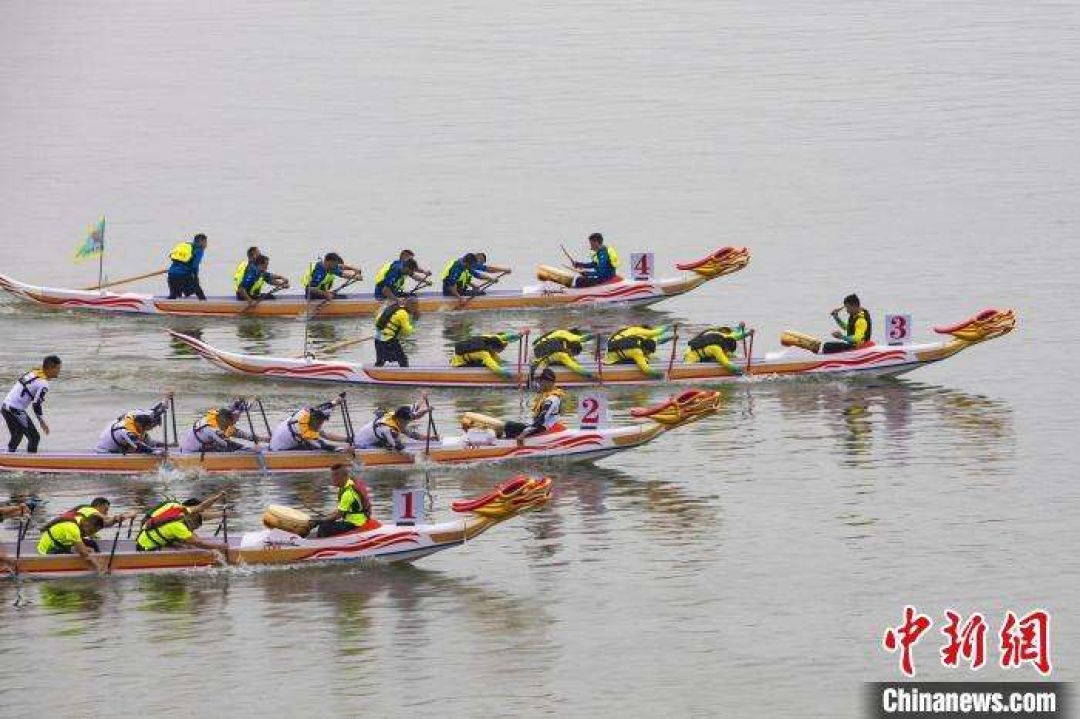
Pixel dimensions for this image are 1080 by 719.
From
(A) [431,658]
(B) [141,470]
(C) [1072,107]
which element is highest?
(C) [1072,107]

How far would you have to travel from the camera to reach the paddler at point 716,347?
184 feet

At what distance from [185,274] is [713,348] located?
17.7 metres

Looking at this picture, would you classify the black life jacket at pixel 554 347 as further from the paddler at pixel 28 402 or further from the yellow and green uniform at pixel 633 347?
the paddler at pixel 28 402

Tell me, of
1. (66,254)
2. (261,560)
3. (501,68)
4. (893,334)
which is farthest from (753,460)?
(501,68)

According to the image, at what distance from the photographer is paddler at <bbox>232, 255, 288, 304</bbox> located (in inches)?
2522

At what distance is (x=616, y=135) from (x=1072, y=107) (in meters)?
20.5

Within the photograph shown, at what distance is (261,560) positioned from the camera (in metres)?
41.7

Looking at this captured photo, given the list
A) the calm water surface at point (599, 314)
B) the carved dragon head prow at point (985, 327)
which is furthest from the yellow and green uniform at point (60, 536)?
the carved dragon head prow at point (985, 327)

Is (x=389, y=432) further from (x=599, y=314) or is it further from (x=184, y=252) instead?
(x=184, y=252)

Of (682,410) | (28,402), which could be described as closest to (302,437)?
(28,402)

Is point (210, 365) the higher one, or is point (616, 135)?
point (616, 135)

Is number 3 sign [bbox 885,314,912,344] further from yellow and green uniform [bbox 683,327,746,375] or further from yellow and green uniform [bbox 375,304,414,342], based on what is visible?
yellow and green uniform [bbox 375,304,414,342]

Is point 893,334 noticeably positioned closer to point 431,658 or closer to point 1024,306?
point 1024,306

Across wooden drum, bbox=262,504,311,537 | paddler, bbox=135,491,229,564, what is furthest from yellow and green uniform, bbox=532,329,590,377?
paddler, bbox=135,491,229,564
